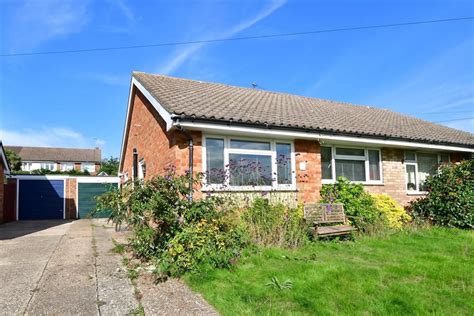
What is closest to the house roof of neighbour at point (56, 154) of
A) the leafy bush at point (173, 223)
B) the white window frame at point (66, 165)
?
the white window frame at point (66, 165)

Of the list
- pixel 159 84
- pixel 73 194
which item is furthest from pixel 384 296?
pixel 73 194

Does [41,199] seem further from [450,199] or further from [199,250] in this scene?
[450,199]

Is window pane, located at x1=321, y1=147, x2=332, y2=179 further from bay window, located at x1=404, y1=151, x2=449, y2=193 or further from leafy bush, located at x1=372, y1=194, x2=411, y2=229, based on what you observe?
bay window, located at x1=404, y1=151, x2=449, y2=193

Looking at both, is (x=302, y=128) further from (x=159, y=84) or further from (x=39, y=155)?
(x=39, y=155)

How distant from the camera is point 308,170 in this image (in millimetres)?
9586

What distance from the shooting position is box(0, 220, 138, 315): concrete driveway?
13.3 feet

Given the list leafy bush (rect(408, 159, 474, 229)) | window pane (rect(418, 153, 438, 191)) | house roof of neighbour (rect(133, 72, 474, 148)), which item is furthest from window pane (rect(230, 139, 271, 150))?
window pane (rect(418, 153, 438, 191))

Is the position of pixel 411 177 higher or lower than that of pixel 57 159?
lower

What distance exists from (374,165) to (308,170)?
10.0 ft

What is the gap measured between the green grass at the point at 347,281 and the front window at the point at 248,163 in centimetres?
236

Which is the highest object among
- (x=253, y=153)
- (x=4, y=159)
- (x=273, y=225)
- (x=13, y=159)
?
(x=13, y=159)

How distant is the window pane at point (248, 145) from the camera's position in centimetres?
876

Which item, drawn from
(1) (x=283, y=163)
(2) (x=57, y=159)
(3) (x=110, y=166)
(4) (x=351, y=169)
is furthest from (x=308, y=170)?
(2) (x=57, y=159)

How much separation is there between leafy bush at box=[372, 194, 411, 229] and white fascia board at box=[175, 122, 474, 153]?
1728mm
